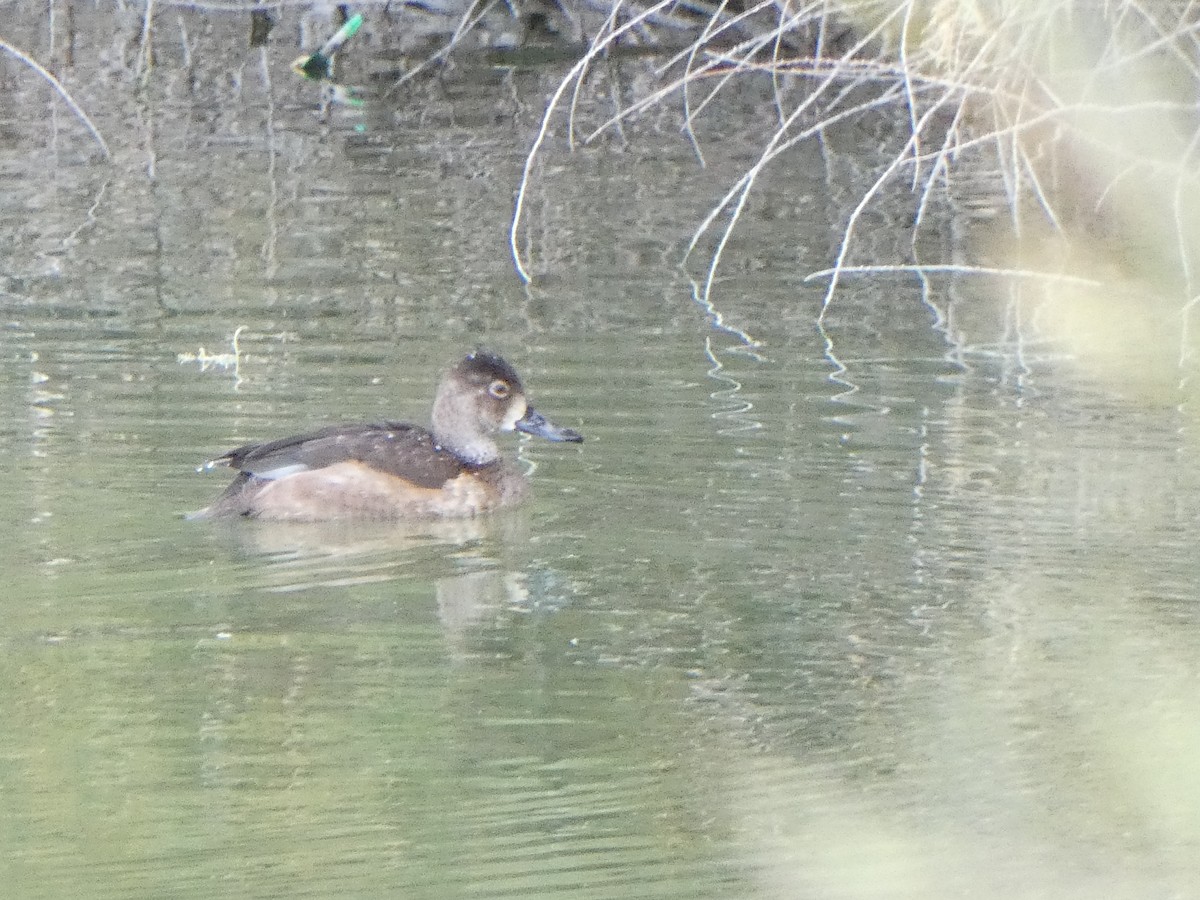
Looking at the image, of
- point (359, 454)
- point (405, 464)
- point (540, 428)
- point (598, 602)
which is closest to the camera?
point (598, 602)

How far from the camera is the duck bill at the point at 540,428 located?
856cm

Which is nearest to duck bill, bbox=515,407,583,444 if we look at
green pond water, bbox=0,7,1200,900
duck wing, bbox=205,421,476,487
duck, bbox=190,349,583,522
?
duck, bbox=190,349,583,522

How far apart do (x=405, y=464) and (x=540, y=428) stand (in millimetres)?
635

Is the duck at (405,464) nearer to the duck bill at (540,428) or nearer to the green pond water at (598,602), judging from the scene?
the duck bill at (540,428)

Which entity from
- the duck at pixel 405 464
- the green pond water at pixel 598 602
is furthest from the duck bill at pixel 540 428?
the green pond water at pixel 598 602

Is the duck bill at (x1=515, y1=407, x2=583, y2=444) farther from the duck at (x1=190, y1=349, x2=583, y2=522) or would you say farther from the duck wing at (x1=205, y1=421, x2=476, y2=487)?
the duck wing at (x1=205, y1=421, x2=476, y2=487)

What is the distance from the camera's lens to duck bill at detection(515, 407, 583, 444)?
8.56 m

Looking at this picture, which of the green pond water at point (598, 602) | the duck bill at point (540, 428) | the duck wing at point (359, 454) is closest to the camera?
the green pond water at point (598, 602)

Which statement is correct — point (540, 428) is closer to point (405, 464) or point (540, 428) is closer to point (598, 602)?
point (405, 464)

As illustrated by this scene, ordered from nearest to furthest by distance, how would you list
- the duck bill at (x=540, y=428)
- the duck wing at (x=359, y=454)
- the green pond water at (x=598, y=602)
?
1. the green pond water at (x=598, y=602)
2. the duck wing at (x=359, y=454)
3. the duck bill at (x=540, y=428)

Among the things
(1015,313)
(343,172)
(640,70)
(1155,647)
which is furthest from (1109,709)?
(640,70)

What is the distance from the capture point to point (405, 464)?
8188 mm

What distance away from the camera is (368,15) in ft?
72.4

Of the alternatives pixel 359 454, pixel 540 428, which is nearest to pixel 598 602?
pixel 359 454
